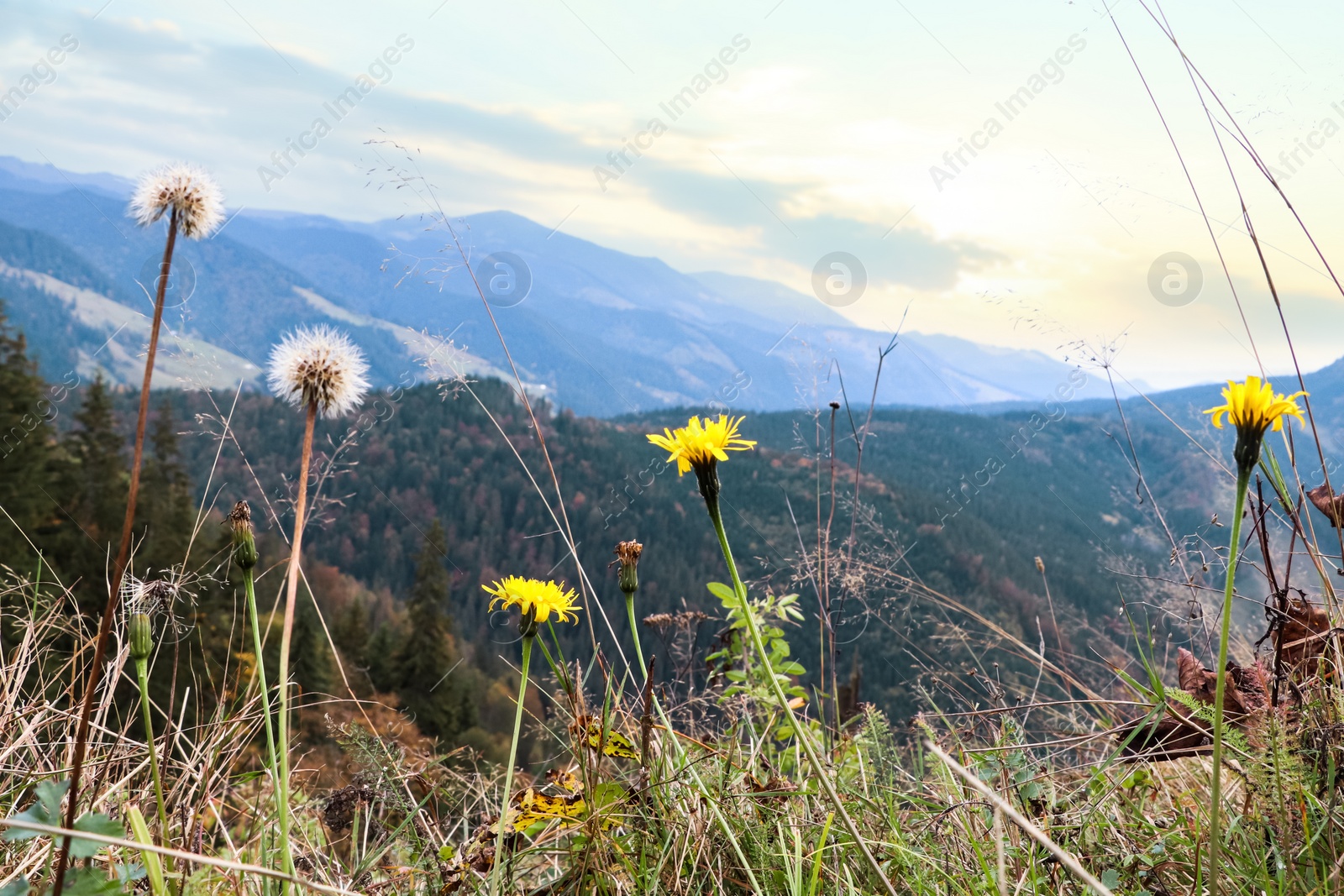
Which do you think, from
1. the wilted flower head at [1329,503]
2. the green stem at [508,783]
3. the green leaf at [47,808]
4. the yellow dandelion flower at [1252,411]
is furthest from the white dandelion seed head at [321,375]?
the wilted flower head at [1329,503]

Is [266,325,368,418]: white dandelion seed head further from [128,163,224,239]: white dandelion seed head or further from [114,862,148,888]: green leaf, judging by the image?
[114,862,148,888]: green leaf

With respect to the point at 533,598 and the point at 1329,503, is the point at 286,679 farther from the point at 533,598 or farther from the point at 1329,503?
the point at 1329,503

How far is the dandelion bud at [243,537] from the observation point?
3.86 ft

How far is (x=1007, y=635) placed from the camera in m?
1.96

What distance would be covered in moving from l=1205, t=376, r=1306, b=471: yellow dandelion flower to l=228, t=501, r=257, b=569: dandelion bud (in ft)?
4.47

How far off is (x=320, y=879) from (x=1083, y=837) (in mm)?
1569

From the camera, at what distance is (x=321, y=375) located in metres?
1.39

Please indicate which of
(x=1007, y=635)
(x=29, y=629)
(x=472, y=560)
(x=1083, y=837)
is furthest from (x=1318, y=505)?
(x=472, y=560)

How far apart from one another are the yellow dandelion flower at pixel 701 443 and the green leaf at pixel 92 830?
87cm

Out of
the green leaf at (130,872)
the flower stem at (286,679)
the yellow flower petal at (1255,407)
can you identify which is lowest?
the green leaf at (130,872)

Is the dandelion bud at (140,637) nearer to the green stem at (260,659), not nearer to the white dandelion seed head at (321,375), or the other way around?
the green stem at (260,659)

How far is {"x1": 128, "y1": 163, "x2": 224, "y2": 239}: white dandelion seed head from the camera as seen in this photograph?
5.46 ft

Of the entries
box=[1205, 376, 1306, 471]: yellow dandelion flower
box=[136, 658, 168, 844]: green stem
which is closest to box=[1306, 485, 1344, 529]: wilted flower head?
box=[1205, 376, 1306, 471]: yellow dandelion flower

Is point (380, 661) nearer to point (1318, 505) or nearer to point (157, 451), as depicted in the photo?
point (157, 451)
